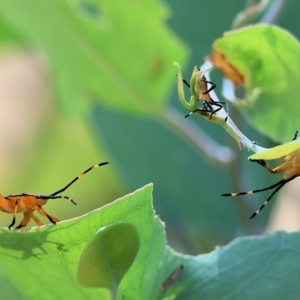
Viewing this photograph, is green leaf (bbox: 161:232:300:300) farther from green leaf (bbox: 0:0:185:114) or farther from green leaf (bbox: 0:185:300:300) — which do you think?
green leaf (bbox: 0:0:185:114)

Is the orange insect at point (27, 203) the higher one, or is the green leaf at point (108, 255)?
the orange insect at point (27, 203)

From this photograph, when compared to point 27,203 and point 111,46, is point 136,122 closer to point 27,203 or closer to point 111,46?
point 111,46

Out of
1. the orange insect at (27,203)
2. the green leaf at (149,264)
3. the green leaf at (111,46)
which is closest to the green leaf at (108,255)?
the green leaf at (149,264)

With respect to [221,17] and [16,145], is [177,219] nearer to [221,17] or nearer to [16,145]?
[221,17]

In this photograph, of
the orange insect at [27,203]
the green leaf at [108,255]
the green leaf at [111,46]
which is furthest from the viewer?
the green leaf at [111,46]

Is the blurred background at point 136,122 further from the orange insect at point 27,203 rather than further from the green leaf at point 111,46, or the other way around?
the orange insect at point 27,203

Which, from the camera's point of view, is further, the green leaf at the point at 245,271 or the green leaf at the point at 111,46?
the green leaf at the point at 111,46

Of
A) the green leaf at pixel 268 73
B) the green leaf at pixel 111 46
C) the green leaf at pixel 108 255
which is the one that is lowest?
the green leaf at pixel 108 255

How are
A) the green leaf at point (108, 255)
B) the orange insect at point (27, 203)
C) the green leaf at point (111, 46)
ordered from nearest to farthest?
the green leaf at point (108, 255)
the orange insect at point (27, 203)
the green leaf at point (111, 46)

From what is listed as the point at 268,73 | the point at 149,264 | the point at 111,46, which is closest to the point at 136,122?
the point at 111,46

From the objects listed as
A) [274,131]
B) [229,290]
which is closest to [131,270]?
[229,290]
